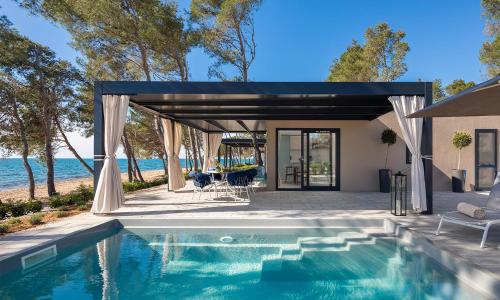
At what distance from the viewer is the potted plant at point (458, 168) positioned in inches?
387

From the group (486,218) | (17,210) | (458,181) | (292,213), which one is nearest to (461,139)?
(458,181)

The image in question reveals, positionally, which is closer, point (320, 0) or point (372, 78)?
point (320, 0)

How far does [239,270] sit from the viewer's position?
4.08 meters

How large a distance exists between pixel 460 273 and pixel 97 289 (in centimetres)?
416

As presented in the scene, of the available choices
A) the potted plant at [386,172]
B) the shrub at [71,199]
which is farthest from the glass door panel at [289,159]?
the shrub at [71,199]

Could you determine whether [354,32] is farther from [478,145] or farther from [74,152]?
[74,152]

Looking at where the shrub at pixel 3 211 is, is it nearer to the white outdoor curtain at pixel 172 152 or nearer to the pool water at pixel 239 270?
the pool water at pixel 239 270

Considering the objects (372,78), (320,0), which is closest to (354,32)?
(372,78)

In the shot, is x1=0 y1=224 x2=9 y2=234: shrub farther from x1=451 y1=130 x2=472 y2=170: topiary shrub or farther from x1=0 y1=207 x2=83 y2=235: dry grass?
x1=451 y1=130 x2=472 y2=170: topiary shrub

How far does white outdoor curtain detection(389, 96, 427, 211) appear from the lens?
609 cm

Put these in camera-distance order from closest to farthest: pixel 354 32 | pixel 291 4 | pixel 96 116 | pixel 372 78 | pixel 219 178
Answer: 1. pixel 96 116
2. pixel 219 178
3. pixel 291 4
4. pixel 372 78
5. pixel 354 32

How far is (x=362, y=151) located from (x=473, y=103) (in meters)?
6.31

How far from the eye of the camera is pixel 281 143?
10.5m

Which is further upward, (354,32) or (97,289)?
(354,32)
